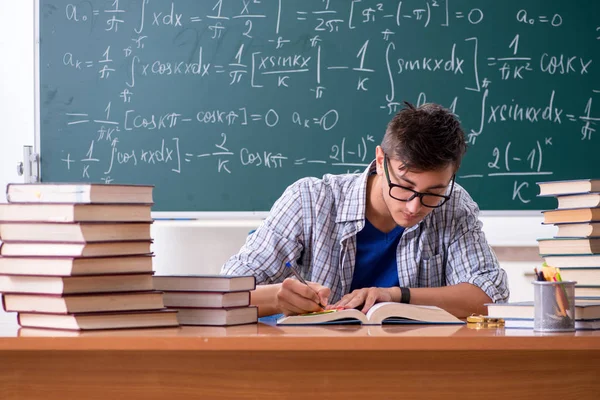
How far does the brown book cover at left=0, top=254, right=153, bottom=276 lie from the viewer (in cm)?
134

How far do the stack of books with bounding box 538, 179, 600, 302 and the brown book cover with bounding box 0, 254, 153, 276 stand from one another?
0.84 m

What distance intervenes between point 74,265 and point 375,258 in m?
Answer: 1.17

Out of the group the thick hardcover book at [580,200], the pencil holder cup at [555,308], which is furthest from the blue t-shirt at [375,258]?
the pencil holder cup at [555,308]

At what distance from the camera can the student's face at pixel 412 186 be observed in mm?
2029

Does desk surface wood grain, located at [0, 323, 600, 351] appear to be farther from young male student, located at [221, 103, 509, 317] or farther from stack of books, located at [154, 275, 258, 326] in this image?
young male student, located at [221, 103, 509, 317]

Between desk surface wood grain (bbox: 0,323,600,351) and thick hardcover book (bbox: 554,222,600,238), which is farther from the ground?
thick hardcover book (bbox: 554,222,600,238)

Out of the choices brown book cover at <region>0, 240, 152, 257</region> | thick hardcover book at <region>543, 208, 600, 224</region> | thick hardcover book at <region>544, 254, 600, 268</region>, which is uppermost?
thick hardcover book at <region>543, 208, 600, 224</region>

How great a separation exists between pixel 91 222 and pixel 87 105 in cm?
237

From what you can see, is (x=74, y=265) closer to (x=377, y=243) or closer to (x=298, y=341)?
(x=298, y=341)

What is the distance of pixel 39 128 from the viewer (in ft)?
11.8

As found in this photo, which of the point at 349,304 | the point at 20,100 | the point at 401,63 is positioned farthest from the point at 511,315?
the point at 20,100

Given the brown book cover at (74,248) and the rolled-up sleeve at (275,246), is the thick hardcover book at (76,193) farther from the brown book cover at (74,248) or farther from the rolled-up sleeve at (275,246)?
the rolled-up sleeve at (275,246)

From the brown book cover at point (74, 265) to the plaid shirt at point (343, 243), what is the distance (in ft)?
2.73

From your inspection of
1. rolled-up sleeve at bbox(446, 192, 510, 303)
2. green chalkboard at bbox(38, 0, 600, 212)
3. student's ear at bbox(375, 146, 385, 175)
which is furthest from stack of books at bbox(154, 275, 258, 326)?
green chalkboard at bbox(38, 0, 600, 212)
